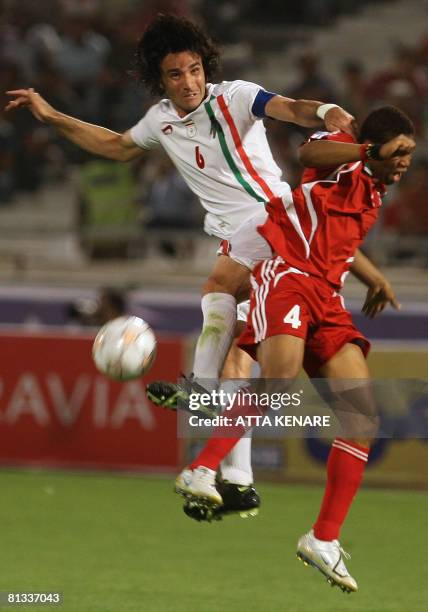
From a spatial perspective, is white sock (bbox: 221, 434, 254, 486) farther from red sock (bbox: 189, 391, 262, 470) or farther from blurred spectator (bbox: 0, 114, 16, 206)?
blurred spectator (bbox: 0, 114, 16, 206)

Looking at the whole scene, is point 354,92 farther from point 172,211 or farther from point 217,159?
point 217,159

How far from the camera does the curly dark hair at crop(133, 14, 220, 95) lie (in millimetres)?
7051

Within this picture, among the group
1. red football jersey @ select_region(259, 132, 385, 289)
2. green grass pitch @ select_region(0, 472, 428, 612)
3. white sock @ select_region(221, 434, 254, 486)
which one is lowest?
green grass pitch @ select_region(0, 472, 428, 612)

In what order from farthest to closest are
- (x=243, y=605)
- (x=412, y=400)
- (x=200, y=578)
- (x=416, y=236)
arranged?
1. (x=416, y=236)
2. (x=412, y=400)
3. (x=200, y=578)
4. (x=243, y=605)

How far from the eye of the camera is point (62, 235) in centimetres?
1538

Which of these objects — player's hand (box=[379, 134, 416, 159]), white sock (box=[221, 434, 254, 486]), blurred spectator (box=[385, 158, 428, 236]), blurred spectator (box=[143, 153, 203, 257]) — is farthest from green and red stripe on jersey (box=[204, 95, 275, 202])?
blurred spectator (box=[143, 153, 203, 257])

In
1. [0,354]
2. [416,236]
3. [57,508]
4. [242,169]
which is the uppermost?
[242,169]

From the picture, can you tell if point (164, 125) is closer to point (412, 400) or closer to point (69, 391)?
point (412, 400)

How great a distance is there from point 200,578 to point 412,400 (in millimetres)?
2830

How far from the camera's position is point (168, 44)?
7062 millimetres

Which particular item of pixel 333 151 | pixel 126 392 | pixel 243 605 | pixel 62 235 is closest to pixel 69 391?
pixel 126 392

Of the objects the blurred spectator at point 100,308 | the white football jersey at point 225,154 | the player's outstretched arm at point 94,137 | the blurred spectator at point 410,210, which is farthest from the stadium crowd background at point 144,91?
the white football jersey at point 225,154

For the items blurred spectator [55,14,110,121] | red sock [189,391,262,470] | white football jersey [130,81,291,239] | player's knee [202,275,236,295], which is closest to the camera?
red sock [189,391,262,470]

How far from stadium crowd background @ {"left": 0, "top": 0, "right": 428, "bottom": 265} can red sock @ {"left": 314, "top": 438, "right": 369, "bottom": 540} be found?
7.06m
